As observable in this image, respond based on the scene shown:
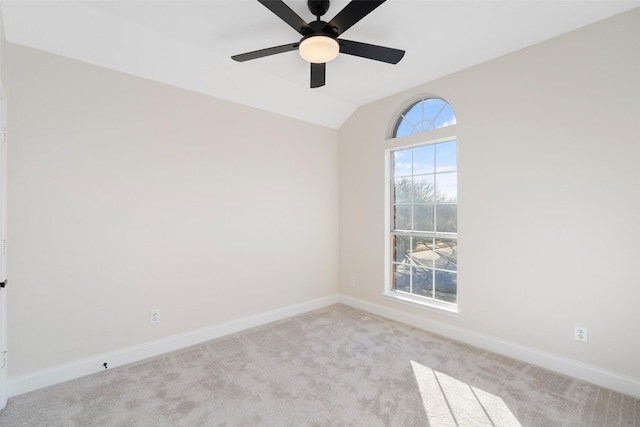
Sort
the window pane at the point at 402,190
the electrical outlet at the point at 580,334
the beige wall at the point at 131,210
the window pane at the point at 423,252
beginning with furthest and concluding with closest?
the window pane at the point at 402,190 → the window pane at the point at 423,252 → the electrical outlet at the point at 580,334 → the beige wall at the point at 131,210

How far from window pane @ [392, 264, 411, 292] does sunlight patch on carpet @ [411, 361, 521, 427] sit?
4.53ft

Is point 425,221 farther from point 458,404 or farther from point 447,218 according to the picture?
point 458,404

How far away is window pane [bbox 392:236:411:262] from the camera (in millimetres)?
3717

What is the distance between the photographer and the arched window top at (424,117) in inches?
129

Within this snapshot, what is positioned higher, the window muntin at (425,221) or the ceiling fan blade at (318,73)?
the ceiling fan blade at (318,73)

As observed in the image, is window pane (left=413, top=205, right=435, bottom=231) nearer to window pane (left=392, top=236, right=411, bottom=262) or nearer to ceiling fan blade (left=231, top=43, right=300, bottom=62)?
window pane (left=392, top=236, right=411, bottom=262)

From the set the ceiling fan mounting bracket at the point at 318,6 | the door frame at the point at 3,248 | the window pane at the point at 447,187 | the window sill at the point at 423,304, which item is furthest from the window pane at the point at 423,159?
the door frame at the point at 3,248

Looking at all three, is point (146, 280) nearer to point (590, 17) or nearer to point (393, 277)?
point (393, 277)

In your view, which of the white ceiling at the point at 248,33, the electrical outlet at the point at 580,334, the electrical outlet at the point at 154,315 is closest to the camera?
the white ceiling at the point at 248,33

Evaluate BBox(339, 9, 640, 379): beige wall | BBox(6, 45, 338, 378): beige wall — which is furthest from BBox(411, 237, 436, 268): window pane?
BBox(6, 45, 338, 378): beige wall

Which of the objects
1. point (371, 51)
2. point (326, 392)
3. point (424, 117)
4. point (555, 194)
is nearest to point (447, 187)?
point (424, 117)

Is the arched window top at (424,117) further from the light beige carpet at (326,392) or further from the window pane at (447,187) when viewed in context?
the light beige carpet at (326,392)

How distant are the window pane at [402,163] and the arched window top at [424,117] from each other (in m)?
0.22

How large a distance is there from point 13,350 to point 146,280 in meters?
0.94
